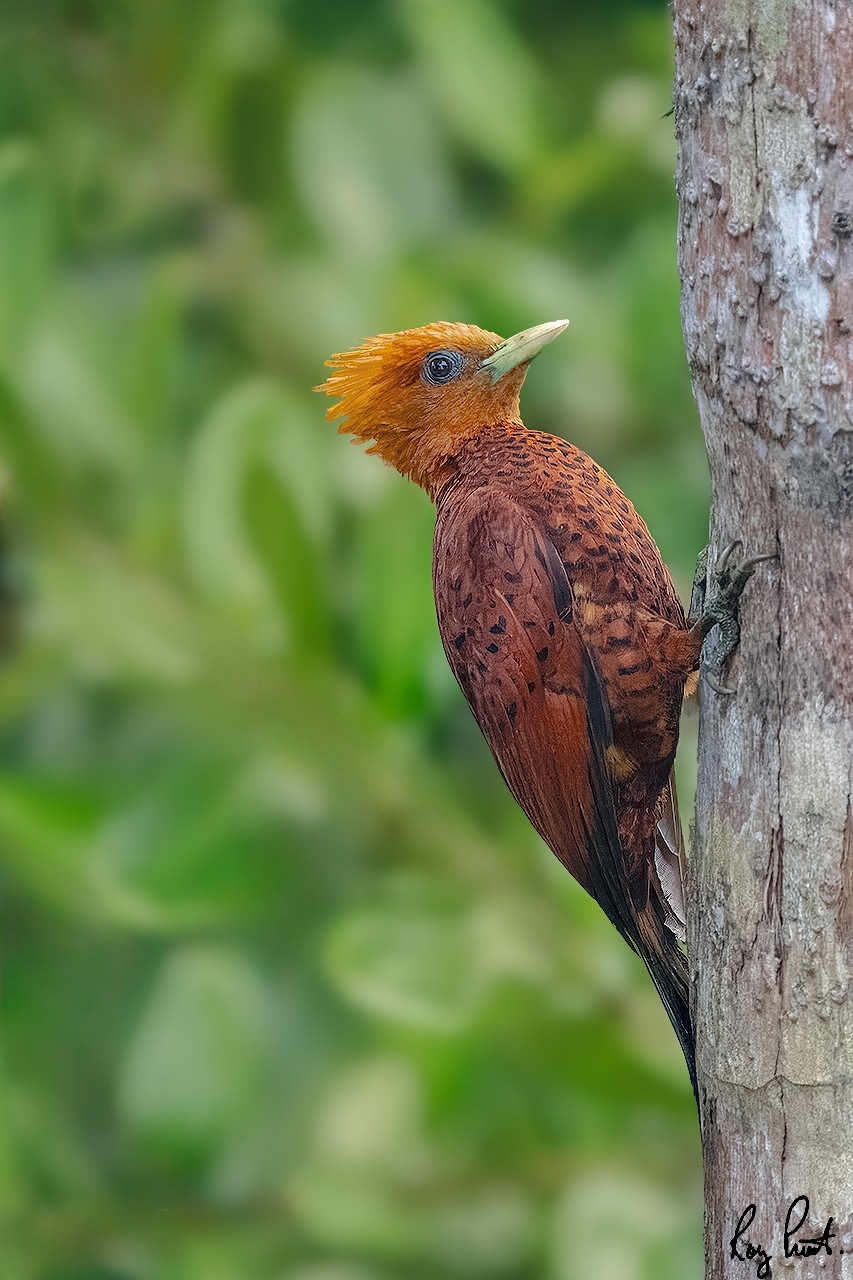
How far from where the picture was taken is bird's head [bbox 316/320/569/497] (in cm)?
217

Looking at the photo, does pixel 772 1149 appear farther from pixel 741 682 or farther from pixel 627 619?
pixel 627 619

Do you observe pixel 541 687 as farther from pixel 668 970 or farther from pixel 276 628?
pixel 276 628

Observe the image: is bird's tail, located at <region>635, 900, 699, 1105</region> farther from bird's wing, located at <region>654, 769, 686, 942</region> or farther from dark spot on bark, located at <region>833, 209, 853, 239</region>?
dark spot on bark, located at <region>833, 209, 853, 239</region>

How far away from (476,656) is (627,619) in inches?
8.3

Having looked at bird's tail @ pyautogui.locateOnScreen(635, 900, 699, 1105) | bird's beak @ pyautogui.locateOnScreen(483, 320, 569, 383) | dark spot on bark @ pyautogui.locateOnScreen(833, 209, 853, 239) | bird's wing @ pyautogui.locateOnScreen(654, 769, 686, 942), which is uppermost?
bird's beak @ pyautogui.locateOnScreen(483, 320, 569, 383)

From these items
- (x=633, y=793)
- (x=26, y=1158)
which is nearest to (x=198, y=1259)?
(x=26, y=1158)

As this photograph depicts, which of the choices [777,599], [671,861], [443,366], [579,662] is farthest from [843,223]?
[671,861]

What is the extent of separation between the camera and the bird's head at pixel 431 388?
2.17m

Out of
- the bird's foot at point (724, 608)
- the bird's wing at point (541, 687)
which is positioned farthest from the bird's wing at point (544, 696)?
the bird's foot at point (724, 608)

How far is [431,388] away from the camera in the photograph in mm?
Result: 2184
